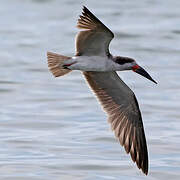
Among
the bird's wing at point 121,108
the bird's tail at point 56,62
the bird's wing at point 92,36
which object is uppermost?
the bird's wing at point 92,36

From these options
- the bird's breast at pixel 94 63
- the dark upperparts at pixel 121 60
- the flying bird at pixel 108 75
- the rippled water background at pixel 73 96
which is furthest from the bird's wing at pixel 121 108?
the bird's breast at pixel 94 63

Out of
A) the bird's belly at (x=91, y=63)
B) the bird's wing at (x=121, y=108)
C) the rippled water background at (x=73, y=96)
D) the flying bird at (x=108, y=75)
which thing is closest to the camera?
the flying bird at (x=108, y=75)

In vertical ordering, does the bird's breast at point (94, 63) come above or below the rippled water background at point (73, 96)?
above

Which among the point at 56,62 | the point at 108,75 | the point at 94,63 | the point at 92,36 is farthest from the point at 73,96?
the point at 92,36

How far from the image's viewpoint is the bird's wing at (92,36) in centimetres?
1024

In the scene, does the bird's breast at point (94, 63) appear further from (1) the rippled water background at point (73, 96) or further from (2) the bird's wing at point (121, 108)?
(1) the rippled water background at point (73, 96)

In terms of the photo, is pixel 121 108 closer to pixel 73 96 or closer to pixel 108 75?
pixel 108 75

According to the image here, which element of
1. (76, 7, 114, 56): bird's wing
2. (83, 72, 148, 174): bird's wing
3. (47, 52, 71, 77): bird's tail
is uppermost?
(76, 7, 114, 56): bird's wing

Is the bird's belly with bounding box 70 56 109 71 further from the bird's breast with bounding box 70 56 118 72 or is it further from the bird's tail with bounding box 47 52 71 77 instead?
the bird's tail with bounding box 47 52 71 77

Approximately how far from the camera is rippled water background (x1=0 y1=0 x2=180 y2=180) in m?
11.9

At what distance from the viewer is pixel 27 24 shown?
78.6 feet

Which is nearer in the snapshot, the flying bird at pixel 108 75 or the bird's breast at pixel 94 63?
the flying bird at pixel 108 75

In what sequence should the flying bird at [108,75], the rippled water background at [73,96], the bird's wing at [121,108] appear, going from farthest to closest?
1. the rippled water background at [73,96]
2. the bird's wing at [121,108]
3. the flying bird at [108,75]

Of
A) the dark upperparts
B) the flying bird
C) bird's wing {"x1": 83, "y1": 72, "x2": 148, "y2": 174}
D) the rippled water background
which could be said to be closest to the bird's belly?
the flying bird
